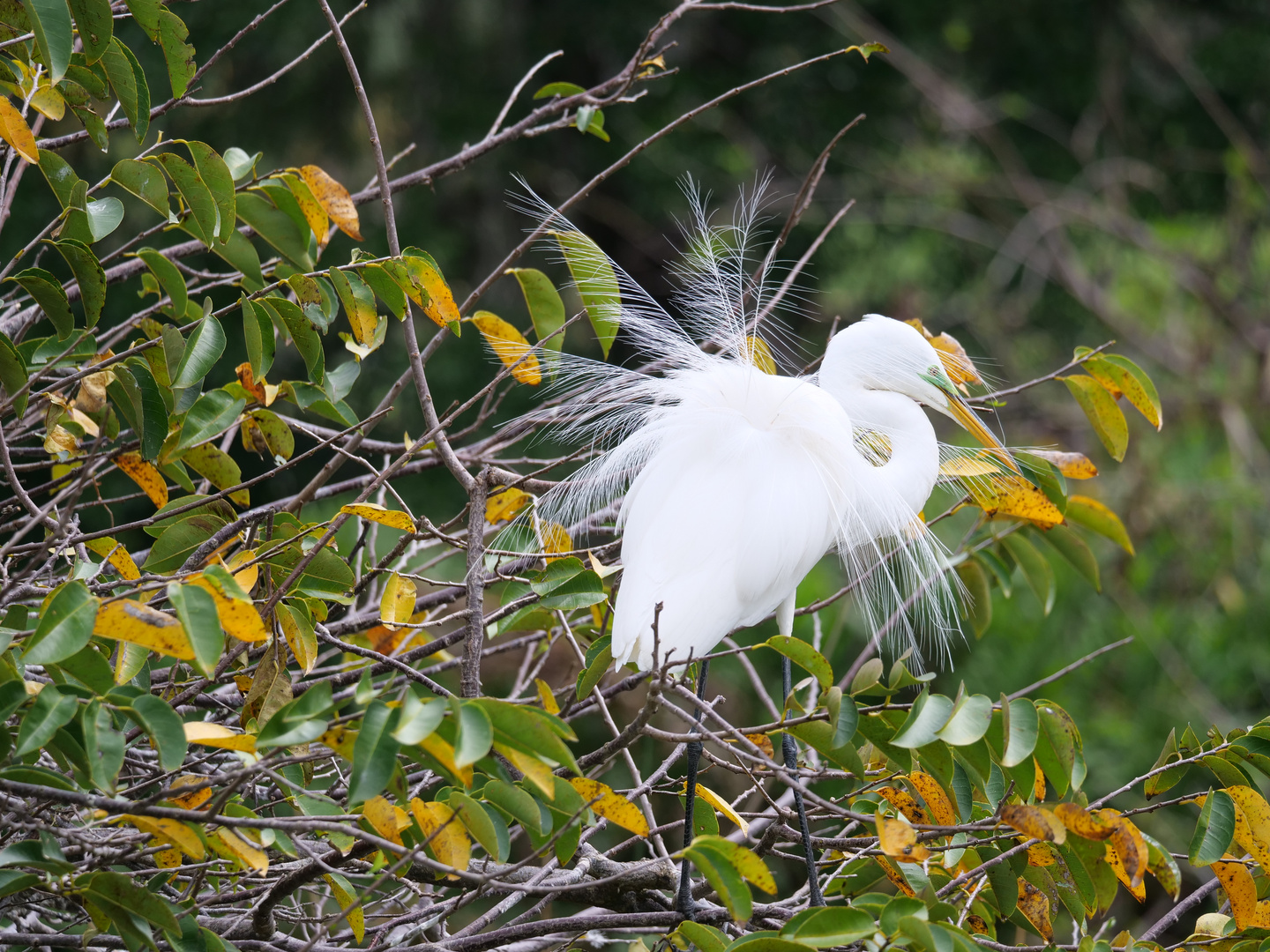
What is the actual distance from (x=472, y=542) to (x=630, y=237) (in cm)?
371

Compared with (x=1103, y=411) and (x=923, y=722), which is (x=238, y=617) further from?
(x=1103, y=411)

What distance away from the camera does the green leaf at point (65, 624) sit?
31.9 inches

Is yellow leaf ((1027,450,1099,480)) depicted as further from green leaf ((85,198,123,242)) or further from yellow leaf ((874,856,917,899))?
green leaf ((85,198,123,242))

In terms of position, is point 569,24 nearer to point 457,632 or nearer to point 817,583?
point 817,583

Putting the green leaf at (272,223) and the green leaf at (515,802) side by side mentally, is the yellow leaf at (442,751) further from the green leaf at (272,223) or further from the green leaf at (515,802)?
the green leaf at (272,223)

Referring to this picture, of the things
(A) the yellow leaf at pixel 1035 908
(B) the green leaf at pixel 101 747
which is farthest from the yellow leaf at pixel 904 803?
(B) the green leaf at pixel 101 747

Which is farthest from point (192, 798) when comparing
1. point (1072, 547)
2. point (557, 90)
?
point (1072, 547)

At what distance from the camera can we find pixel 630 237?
4.73 metres

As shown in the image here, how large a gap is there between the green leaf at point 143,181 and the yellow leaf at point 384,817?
66 centimetres

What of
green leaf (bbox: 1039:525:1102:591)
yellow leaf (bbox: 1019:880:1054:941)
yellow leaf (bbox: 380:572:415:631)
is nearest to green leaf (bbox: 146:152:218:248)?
yellow leaf (bbox: 380:572:415:631)

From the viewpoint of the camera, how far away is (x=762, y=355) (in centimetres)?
174

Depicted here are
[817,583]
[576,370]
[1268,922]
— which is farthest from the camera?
[817,583]

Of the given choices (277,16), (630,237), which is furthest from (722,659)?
(277,16)

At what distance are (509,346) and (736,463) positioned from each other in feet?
1.21
